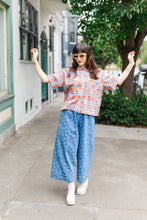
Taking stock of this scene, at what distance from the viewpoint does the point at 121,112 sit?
25.7 feet

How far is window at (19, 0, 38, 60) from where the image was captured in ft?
24.0

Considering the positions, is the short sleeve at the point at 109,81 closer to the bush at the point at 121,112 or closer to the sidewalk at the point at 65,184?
the sidewalk at the point at 65,184

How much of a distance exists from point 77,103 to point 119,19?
5228 mm

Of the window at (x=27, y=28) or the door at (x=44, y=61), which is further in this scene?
the door at (x=44, y=61)

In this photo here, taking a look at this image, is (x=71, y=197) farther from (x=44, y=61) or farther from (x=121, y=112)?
(x=44, y=61)

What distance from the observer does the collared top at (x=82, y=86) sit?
307cm

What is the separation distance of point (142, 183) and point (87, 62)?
6.12 feet

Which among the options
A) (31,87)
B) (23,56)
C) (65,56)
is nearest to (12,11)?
(23,56)

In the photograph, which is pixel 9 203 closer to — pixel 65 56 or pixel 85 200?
pixel 85 200

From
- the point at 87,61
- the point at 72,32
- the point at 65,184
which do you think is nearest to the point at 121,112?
the point at 65,184

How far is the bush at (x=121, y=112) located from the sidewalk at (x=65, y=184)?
1.50m

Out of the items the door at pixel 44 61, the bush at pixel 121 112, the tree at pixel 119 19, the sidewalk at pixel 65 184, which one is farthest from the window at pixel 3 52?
the door at pixel 44 61

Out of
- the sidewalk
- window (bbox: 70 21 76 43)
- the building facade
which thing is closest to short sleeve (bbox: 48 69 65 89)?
the sidewalk

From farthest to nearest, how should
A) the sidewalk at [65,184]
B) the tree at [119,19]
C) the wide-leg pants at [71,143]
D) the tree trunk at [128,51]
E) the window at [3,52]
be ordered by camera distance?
the tree trunk at [128,51], the window at [3,52], the tree at [119,19], the wide-leg pants at [71,143], the sidewalk at [65,184]
